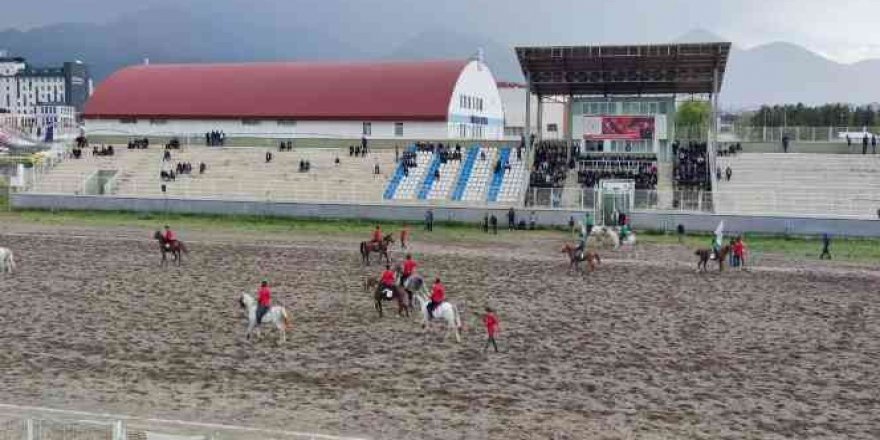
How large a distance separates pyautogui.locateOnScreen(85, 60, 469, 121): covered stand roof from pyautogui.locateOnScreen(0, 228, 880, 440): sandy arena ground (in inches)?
1494

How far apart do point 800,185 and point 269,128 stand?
40.2 metres

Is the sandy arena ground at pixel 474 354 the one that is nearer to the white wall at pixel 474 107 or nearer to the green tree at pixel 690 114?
the white wall at pixel 474 107

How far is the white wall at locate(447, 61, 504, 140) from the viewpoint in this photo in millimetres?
69875

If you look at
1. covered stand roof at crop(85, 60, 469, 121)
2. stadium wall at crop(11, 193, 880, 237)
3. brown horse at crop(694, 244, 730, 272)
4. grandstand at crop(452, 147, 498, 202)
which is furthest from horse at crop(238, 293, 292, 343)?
covered stand roof at crop(85, 60, 469, 121)

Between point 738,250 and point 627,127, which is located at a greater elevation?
point 627,127

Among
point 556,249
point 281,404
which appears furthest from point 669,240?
point 281,404

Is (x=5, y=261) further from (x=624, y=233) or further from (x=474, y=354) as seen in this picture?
(x=624, y=233)

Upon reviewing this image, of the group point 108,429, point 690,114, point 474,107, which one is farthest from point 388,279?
point 690,114

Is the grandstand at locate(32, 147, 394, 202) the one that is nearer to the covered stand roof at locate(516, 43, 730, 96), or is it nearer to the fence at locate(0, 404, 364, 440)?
the covered stand roof at locate(516, 43, 730, 96)

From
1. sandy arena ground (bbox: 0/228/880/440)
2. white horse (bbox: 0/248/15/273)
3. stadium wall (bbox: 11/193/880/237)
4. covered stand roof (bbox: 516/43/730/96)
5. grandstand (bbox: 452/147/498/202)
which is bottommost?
sandy arena ground (bbox: 0/228/880/440)

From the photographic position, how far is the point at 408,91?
2763 inches

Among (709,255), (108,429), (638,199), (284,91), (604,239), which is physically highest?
(284,91)

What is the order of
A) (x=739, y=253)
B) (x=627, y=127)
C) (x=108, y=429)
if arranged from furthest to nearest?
1. (x=627, y=127)
2. (x=739, y=253)
3. (x=108, y=429)

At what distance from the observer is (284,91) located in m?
73.6
